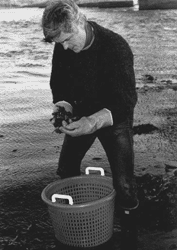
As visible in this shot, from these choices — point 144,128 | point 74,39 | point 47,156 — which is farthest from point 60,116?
point 144,128

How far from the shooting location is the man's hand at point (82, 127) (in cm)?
332

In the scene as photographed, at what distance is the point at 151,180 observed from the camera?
4.85 meters

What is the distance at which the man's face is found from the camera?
3201 mm

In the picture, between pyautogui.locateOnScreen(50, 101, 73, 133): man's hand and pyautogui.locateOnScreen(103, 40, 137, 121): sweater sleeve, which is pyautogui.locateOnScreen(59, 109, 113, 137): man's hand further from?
pyautogui.locateOnScreen(50, 101, 73, 133): man's hand

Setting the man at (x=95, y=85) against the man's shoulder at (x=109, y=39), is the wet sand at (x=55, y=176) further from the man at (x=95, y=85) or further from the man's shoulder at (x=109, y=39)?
the man's shoulder at (x=109, y=39)

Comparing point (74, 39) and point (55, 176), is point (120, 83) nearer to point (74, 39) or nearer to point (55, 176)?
point (74, 39)

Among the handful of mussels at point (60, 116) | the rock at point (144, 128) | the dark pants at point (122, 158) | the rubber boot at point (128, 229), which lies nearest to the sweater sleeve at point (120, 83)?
the dark pants at point (122, 158)

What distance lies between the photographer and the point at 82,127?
3346 millimetres

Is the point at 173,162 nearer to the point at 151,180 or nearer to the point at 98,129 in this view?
the point at 151,180

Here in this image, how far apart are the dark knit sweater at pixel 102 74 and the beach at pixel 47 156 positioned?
1175 mm

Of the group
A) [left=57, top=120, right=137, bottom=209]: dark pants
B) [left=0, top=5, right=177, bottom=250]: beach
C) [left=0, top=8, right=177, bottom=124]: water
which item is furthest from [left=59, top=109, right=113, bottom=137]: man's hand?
[left=0, top=8, right=177, bottom=124]: water

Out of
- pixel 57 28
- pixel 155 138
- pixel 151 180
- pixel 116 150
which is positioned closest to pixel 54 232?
pixel 116 150

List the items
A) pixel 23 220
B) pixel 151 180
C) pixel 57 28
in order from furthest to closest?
pixel 151 180, pixel 23 220, pixel 57 28

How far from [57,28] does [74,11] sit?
0.58 feet
